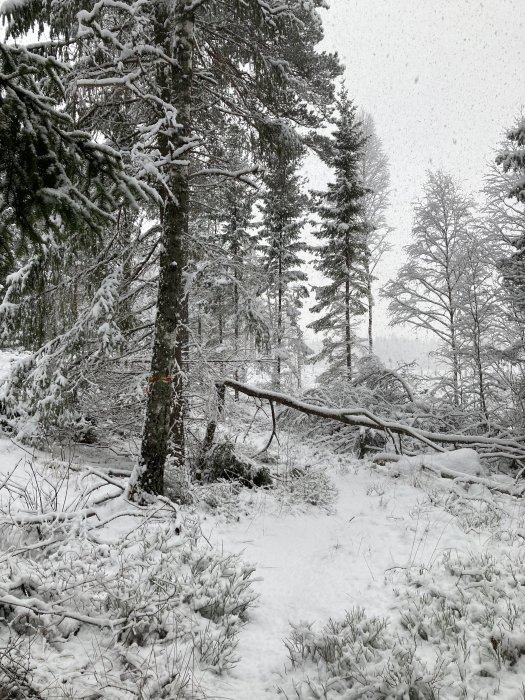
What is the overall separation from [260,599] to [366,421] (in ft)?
14.4

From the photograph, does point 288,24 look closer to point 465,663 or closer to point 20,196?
point 20,196

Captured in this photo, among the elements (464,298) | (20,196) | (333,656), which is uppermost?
(464,298)

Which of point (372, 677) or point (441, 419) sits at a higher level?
point (441, 419)

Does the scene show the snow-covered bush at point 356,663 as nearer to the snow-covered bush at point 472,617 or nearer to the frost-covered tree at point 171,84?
the snow-covered bush at point 472,617

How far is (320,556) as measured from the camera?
177 inches

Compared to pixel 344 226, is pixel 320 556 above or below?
below

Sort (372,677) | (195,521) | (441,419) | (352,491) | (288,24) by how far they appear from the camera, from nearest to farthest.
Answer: (372,677)
(195,521)
(288,24)
(352,491)
(441,419)

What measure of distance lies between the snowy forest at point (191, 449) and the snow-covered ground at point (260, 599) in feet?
0.08

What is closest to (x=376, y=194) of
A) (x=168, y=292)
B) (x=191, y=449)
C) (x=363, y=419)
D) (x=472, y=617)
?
(x=363, y=419)

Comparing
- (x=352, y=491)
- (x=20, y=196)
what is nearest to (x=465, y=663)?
(x=20, y=196)

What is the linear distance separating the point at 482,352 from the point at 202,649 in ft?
37.5

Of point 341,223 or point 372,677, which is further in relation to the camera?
point 341,223

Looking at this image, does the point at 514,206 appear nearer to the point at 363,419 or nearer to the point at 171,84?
the point at 363,419

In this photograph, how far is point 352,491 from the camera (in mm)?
7137
